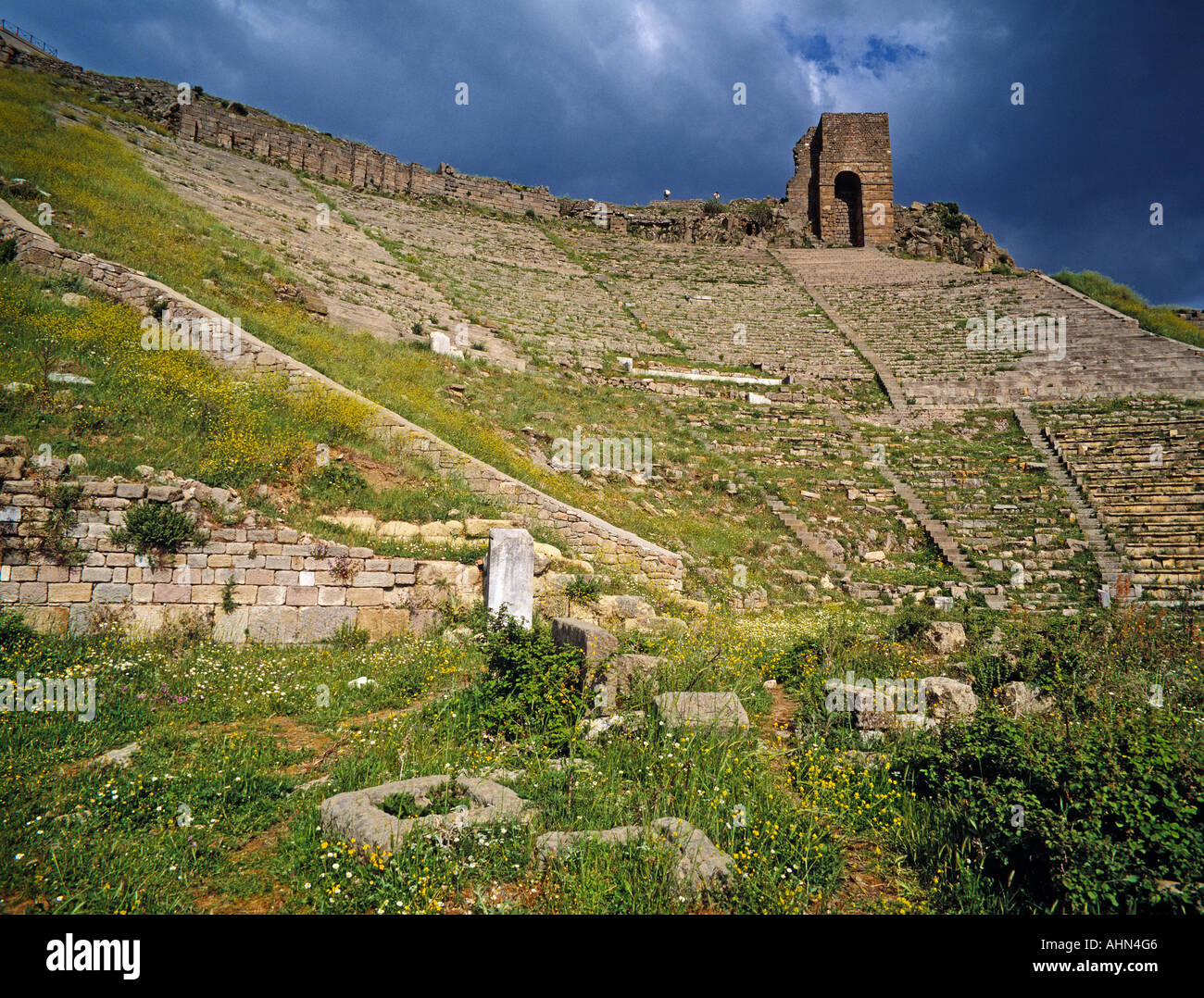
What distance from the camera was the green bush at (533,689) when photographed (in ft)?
15.8

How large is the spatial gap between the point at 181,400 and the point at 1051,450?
20.2 m

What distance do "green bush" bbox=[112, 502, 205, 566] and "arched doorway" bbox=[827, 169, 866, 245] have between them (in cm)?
4083

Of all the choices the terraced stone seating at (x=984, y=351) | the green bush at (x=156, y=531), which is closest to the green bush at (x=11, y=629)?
the green bush at (x=156, y=531)

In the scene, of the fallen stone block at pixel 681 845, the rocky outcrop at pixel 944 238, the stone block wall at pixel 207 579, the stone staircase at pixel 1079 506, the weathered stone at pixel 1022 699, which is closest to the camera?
the fallen stone block at pixel 681 845

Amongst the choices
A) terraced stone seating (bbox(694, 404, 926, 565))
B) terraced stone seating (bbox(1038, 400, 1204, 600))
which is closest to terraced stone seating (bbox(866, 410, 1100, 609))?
terraced stone seating (bbox(1038, 400, 1204, 600))

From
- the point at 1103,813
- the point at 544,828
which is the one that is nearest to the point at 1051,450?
the point at 1103,813

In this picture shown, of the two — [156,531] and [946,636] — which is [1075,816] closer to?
[946,636]

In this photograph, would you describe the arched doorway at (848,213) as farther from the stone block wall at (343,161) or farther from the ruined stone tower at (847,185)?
the stone block wall at (343,161)

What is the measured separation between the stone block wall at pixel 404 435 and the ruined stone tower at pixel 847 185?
3564cm

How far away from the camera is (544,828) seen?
131 inches

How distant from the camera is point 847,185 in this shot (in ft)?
130

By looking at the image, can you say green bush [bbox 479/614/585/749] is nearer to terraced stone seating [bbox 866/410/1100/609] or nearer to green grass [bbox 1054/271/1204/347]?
terraced stone seating [bbox 866/410/1100/609]

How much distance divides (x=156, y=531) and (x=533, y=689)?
4.94m

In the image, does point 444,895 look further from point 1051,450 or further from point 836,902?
point 1051,450
